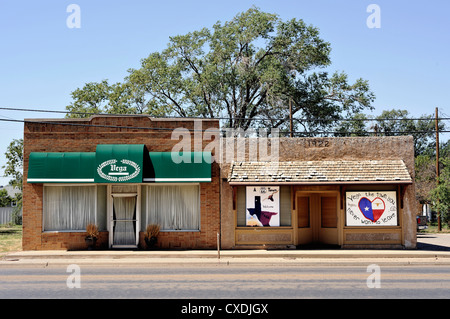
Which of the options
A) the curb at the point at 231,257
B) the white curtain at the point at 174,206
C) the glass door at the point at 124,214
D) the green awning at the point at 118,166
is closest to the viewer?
the curb at the point at 231,257

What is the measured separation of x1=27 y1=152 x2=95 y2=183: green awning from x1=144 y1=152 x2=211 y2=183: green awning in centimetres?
243

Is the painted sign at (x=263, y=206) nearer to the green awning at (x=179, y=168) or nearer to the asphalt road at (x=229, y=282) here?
the green awning at (x=179, y=168)

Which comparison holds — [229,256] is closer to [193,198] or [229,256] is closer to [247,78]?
[193,198]

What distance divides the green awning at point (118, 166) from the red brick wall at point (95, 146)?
0.94m

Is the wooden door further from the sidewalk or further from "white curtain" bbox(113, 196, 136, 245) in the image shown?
"white curtain" bbox(113, 196, 136, 245)

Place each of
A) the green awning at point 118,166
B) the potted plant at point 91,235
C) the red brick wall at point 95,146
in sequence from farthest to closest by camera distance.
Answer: the red brick wall at point 95,146 → the potted plant at point 91,235 → the green awning at point 118,166

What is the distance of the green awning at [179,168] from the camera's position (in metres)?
21.3

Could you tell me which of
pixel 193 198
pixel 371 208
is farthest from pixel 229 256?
pixel 371 208

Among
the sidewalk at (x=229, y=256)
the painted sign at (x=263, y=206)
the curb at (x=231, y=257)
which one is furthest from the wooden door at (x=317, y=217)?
the curb at (x=231, y=257)

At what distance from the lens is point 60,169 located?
69.7 feet

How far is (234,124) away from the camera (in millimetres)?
45594

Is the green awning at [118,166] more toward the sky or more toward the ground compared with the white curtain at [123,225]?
more toward the sky

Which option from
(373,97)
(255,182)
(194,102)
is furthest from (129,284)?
(373,97)

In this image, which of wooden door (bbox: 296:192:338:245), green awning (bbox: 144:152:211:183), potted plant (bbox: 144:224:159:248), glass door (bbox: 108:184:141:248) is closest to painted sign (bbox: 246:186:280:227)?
wooden door (bbox: 296:192:338:245)
